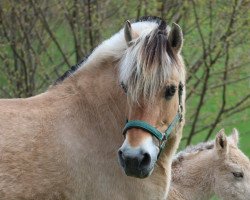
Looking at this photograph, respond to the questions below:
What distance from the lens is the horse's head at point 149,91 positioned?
4.38 m

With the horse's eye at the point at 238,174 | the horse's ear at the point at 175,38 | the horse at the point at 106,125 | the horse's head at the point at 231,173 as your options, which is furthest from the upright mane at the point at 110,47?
the horse's eye at the point at 238,174

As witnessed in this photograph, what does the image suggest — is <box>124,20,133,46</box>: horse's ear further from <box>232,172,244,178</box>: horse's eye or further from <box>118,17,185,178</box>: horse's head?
<box>232,172,244,178</box>: horse's eye

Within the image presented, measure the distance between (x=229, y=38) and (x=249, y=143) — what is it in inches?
220

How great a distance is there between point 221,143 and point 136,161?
2829mm

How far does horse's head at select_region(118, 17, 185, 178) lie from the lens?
14.4 feet

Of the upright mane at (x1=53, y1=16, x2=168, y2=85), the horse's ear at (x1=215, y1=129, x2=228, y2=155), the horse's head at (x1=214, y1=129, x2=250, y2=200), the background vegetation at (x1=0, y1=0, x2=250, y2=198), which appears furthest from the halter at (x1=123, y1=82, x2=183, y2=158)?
the background vegetation at (x1=0, y1=0, x2=250, y2=198)

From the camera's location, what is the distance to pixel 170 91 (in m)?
4.68

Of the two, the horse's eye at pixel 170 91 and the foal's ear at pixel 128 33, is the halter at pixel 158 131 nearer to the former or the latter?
the horse's eye at pixel 170 91

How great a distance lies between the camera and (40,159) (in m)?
4.73

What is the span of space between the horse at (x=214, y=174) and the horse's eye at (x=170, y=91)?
2.43m

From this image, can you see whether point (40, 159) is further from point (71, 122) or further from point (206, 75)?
point (206, 75)

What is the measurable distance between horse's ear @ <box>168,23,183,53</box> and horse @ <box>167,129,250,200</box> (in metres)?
2.44

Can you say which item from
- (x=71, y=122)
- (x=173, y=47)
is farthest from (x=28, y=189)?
(x=173, y=47)

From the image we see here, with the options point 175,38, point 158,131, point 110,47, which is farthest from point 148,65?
point 110,47
